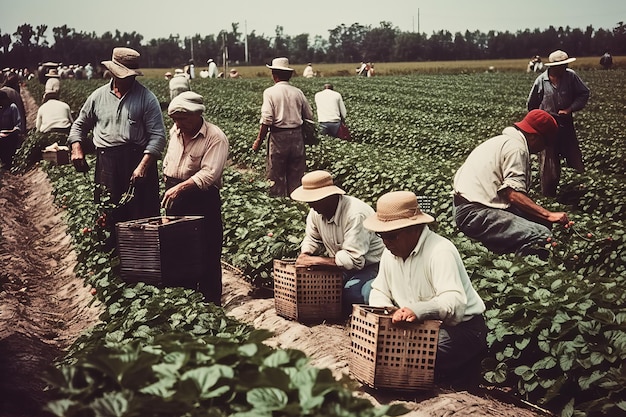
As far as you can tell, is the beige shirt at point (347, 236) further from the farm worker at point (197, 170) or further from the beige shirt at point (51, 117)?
the beige shirt at point (51, 117)

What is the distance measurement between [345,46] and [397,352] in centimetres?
6294

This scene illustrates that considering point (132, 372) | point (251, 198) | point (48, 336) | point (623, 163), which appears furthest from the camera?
point (623, 163)

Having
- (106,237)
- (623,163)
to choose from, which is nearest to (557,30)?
(623,163)

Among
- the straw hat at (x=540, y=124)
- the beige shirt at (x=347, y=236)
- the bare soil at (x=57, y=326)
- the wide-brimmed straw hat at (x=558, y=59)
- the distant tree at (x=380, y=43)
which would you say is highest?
the distant tree at (x=380, y=43)

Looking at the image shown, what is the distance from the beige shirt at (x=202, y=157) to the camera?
17.6 ft

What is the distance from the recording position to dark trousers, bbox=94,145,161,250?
5.95 m

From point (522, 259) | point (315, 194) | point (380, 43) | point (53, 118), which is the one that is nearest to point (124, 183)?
point (315, 194)

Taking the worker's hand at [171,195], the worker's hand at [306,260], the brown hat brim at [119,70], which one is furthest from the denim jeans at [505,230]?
the brown hat brim at [119,70]

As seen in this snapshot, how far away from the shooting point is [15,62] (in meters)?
15.7

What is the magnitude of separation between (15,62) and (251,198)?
9554 millimetres

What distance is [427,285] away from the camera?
393 cm

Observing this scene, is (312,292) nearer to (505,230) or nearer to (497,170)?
(505,230)

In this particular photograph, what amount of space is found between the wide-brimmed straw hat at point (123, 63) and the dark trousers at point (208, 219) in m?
0.93

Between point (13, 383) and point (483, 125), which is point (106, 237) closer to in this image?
point (13, 383)
